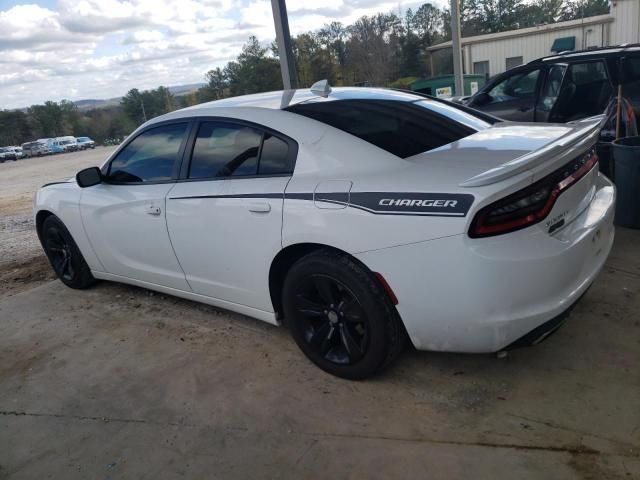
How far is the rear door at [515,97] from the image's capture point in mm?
6947

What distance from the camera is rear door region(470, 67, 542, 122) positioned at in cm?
695

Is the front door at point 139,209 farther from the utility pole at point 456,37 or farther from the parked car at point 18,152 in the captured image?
the parked car at point 18,152

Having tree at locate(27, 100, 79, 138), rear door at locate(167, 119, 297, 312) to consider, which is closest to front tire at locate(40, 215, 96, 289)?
rear door at locate(167, 119, 297, 312)

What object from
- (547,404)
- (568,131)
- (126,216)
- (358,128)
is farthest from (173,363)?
(568,131)

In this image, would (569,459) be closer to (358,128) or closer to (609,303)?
(609,303)

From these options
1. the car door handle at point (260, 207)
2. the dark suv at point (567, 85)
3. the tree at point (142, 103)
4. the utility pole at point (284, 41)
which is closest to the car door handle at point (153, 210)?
the car door handle at point (260, 207)

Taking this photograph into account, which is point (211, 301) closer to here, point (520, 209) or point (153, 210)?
point (153, 210)

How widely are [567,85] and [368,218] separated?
5.19 meters

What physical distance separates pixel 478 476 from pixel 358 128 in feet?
5.87

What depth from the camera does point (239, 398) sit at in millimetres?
2926

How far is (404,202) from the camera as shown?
2396 millimetres

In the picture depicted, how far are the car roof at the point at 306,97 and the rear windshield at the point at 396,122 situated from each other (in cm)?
10

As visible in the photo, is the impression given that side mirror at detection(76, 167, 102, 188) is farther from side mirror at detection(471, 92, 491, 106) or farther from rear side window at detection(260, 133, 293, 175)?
side mirror at detection(471, 92, 491, 106)

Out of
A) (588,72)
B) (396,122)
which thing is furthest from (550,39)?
(396,122)
